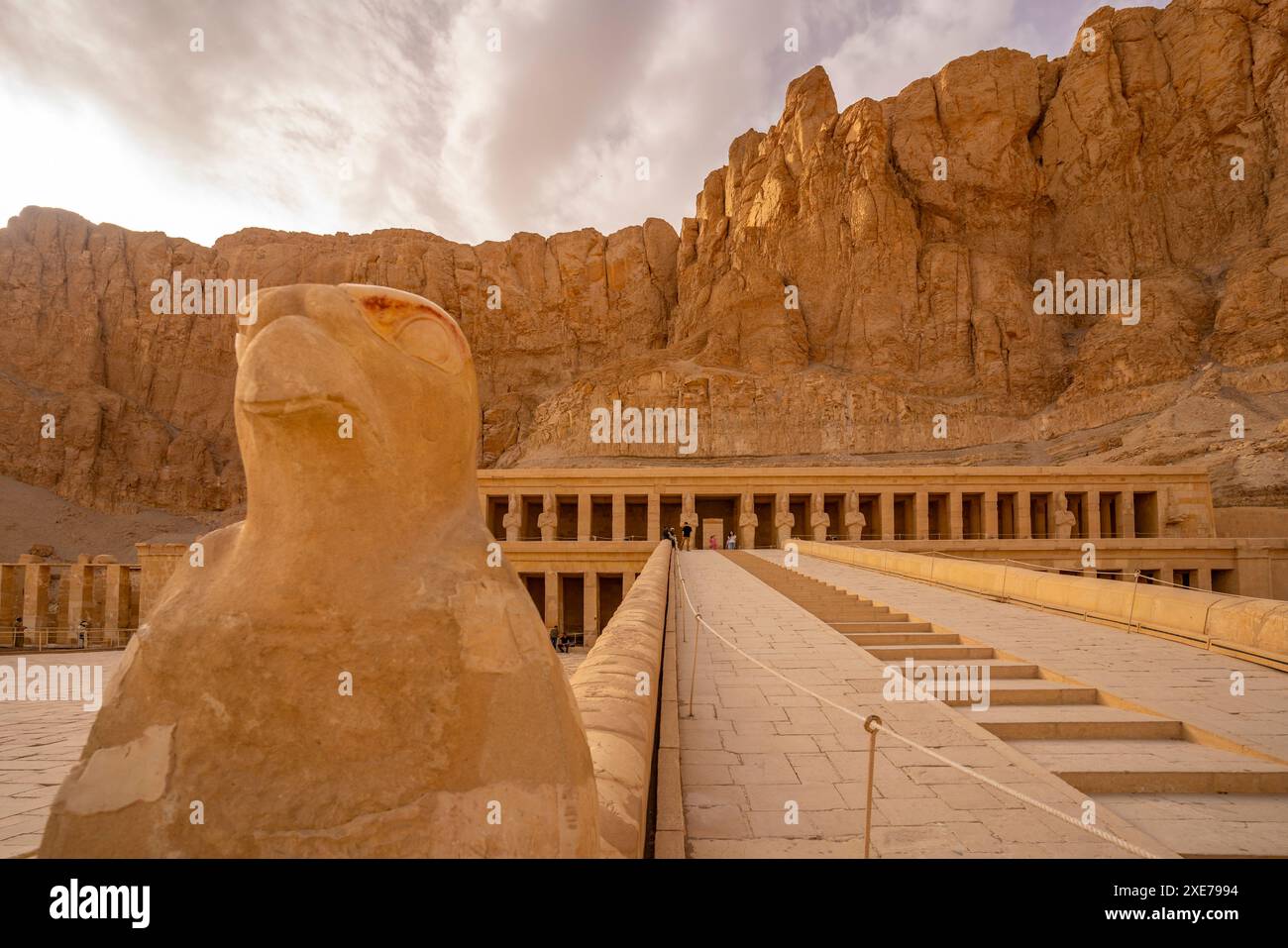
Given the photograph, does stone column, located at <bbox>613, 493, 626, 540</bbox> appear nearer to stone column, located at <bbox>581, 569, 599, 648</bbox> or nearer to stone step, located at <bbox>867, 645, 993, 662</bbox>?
stone column, located at <bbox>581, 569, 599, 648</bbox>

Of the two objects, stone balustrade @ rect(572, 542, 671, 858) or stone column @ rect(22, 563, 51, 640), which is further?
stone column @ rect(22, 563, 51, 640)

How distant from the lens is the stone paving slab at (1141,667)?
492 cm

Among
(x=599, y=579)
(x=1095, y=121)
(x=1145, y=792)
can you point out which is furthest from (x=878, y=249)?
(x=1145, y=792)

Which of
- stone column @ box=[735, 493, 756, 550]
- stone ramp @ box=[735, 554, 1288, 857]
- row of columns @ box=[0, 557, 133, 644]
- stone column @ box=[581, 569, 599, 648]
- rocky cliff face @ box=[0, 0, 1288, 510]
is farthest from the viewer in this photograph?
rocky cliff face @ box=[0, 0, 1288, 510]

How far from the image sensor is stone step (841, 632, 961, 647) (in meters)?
7.87

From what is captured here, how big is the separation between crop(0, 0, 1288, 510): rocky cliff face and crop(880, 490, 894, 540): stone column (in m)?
13.5

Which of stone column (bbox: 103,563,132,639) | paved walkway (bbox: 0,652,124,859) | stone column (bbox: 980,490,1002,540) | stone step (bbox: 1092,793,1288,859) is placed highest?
stone column (bbox: 980,490,1002,540)

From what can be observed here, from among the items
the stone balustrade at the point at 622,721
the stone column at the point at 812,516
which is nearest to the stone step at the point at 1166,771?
the stone balustrade at the point at 622,721

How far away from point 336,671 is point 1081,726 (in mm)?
5208

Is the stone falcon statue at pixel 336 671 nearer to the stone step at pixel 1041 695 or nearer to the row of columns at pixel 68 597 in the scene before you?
the stone step at pixel 1041 695

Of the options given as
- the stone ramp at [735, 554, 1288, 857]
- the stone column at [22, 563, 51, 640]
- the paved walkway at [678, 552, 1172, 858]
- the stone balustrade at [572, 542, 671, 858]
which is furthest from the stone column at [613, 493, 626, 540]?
the stone column at [22, 563, 51, 640]

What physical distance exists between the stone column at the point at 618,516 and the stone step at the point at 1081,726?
2158cm

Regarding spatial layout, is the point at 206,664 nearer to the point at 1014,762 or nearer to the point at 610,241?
the point at 1014,762
